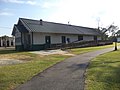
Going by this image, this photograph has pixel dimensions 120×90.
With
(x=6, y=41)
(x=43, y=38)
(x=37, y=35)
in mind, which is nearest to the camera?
(x=37, y=35)

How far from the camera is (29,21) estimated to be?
120ft

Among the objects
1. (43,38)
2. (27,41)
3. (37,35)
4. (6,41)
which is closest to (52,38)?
(43,38)

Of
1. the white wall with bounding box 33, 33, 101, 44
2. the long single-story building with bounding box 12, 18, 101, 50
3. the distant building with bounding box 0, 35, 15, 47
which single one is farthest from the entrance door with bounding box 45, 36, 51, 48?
the distant building with bounding box 0, 35, 15, 47

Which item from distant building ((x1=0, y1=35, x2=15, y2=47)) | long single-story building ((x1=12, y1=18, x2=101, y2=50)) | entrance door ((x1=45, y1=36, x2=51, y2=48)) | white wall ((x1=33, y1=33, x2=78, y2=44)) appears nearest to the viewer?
long single-story building ((x1=12, y1=18, x2=101, y2=50))

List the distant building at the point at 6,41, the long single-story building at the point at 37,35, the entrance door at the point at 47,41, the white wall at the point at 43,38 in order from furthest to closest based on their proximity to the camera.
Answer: the distant building at the point at 6,41 < the entrance door at the point at 47,41 < the white wall at the point at 43,38 < the long single-story building at the point at 37,35

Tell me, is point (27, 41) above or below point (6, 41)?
below

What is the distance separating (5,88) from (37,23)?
29.6 m

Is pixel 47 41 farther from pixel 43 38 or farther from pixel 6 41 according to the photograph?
pixel 6 41

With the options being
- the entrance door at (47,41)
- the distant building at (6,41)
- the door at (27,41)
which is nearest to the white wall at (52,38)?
the entrance door at (47,41)

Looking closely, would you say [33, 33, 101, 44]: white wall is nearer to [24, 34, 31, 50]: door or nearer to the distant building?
[24, 34, 31, 50]: door

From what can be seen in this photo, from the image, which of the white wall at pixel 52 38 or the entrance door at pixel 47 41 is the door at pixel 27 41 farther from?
the entrance door at pixel 47 41

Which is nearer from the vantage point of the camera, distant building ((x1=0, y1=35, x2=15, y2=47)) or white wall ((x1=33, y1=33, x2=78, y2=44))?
white wall ((x1=33, y1=33, x2=78, y2=44))

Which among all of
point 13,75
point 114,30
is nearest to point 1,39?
point 114,30

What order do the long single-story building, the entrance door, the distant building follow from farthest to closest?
the distant building < the entrance door < the long single-story building
